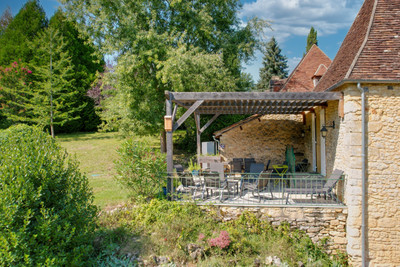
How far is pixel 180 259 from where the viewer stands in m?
6.71

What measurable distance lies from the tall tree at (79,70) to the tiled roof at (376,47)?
20.5 metres

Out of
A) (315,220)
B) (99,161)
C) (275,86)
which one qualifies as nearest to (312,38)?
(275,86)

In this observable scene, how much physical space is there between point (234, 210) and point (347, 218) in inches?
120

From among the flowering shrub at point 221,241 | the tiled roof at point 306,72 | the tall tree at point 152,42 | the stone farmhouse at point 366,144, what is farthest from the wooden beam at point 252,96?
the tiled roof at point 306,72

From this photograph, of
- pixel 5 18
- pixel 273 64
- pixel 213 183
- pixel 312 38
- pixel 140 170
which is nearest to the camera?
pixel 140 170

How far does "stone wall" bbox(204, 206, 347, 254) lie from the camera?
24.8 feet

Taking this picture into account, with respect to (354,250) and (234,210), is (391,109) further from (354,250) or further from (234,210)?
(234,210)

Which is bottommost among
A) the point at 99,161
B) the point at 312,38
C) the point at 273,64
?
the point at 99,161

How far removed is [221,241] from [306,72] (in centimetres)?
1197

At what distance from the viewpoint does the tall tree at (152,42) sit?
1348 cm

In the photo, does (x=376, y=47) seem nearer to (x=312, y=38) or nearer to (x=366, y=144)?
(x=366, y=144)

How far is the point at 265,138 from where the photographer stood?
46.4ft

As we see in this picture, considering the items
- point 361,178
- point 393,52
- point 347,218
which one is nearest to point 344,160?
point 361,178

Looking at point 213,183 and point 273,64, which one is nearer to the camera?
point 213,183
